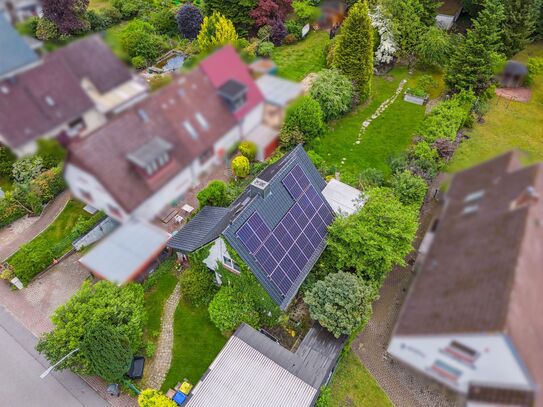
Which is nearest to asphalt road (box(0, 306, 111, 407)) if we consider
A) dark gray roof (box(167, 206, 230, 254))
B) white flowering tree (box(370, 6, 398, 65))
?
dark gray roof (box(167, 206, 230, 254))

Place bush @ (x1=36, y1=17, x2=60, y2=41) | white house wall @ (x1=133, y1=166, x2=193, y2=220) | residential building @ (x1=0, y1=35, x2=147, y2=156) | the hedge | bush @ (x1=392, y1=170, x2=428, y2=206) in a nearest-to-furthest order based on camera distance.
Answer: residential building @ (x1=0, y1=35, x2=147, y2=156) → white house wall @ (x1=133, y1=166, x2=193, y2=220) → bush @ (x1=36, y1=17, x2=60, y2=41) → bush @ (x1=392, y1=170, x2=428, y2=206) → the hedge

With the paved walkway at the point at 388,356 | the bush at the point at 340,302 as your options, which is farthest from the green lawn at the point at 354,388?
the bush at the point at 340,302

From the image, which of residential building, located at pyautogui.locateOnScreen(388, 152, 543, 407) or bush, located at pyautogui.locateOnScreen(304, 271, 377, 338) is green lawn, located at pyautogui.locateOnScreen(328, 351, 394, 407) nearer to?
bush, located at pyautogui.locateOnScreen(304, 271, 377, 338)

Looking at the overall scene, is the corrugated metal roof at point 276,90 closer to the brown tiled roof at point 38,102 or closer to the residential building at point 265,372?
the brown tiled roof at point 38,102

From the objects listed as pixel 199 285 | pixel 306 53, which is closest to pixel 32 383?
pixel 199 285

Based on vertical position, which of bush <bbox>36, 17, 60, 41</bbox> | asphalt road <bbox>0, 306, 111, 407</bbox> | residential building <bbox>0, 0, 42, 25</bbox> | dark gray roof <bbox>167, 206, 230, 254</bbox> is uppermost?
residential building <bbox>0, 0, 42, 25</bbox>

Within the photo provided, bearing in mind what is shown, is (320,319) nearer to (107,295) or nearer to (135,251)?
(107,295)
